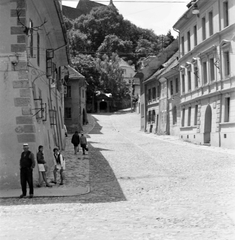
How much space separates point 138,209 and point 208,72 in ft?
67.0

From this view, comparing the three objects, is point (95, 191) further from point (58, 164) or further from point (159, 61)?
point (159, 61)

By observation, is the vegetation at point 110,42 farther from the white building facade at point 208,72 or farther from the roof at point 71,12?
the white building facade at point 208,72

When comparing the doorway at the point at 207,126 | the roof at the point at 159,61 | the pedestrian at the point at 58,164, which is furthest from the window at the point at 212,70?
the roof at the point at 159,61

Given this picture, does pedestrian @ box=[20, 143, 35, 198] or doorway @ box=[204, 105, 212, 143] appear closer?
pedestrian @ box=[20, 143, 35, 198]

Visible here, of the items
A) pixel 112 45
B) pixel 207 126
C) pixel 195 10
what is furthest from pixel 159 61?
pixel 112 45

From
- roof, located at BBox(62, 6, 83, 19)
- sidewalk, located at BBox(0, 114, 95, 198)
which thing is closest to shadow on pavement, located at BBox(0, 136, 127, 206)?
sidewalk, located at BBox(0, 114, 95, 198)

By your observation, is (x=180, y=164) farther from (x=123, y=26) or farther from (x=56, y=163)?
(x=123, y=26)

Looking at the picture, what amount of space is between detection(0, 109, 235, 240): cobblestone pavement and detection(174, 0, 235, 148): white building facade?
360 inches

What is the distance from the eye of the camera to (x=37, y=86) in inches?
595

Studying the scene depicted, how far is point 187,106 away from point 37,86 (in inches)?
811

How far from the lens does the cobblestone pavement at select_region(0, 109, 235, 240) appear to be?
723cm

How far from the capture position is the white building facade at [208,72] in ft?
82.1

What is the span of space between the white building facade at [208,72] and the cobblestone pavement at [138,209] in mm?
9153

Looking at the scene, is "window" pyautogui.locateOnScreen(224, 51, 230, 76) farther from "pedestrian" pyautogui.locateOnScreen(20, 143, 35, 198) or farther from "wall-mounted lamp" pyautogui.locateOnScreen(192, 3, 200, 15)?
"pedestrian" pyautogui.locateOnScreen(20, 143, 35, 198)
